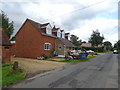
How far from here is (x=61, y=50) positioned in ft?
95.6

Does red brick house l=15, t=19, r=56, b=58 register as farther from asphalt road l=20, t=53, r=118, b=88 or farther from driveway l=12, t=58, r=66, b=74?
asphalt road l=20, t=53, r=118, b=88

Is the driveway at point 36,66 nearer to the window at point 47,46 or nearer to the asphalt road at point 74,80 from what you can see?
the asphalt road at point 74,80

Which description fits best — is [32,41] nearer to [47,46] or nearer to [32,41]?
[32,41]

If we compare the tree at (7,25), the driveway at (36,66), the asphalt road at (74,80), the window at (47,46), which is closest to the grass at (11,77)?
the asphalt road at (74,80)

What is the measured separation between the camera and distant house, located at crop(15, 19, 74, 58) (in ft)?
76.4

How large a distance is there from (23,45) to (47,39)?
18.0ft

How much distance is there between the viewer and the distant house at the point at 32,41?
23.3 m

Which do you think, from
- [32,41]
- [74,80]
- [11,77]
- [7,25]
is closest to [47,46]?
[32,41]

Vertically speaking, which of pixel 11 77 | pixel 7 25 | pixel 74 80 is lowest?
pixel 74 80

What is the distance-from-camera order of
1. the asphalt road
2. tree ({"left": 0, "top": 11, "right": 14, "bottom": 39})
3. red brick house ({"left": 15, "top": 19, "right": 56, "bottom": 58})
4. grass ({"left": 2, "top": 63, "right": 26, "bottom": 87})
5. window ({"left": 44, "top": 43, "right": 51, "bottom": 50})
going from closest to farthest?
the asphalt road → grass ({"left": 2, "top": 63, "right": 26, "bottom": 87}) → red brick house ({"left": 15, "top": 19, "right": 56, "bottom": 58}) → window ({"left": 44, "top": 43, "right": 51, "bottom": 50}) → tree ({"left": 0, "top": 11, "right": 14, "bottom": 39})

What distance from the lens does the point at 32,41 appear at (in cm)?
2405

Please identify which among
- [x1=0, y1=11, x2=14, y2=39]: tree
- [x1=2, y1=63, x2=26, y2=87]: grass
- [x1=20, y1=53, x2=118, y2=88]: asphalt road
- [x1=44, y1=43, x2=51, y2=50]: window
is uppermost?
[x1=0, y1=11, x2=14, y2=39]: tree

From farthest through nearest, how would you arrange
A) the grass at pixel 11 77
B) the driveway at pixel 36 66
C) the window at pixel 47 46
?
the window at pixel 47 46 < the driveway at pixel 36 66 < the grass at pixel 11 77

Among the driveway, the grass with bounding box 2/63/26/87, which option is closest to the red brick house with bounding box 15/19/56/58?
the driveway
